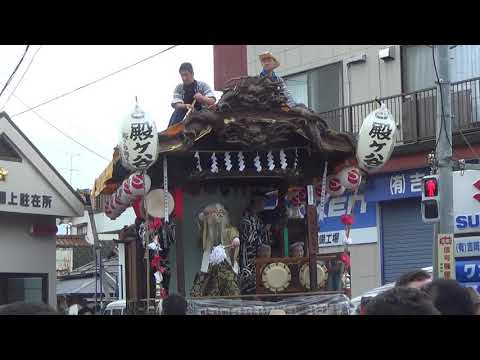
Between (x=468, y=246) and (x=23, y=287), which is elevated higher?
(x=468, y=246)

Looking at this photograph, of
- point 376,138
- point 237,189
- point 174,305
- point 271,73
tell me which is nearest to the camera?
point 174,305

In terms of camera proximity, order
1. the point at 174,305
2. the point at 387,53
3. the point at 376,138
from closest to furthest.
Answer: the point at 174,305 < the point at 376,138 < the point at 387,53

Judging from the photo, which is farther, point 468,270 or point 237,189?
point 468,270

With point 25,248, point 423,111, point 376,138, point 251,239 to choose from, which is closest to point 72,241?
point 25,248

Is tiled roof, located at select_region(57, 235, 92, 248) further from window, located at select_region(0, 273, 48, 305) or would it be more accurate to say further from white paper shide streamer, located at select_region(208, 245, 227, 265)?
white paper shide streamer, located at select_region(208, 245, 227, 265)

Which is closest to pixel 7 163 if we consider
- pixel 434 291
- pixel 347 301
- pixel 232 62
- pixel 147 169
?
pixel 147 169

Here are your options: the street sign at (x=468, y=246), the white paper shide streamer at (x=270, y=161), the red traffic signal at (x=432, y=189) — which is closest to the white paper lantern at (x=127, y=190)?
the white paper shide streamer at (x=270, y=161)

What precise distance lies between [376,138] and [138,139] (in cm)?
275

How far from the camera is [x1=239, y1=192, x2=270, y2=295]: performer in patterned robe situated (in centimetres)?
983

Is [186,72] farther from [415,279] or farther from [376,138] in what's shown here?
[415,279]

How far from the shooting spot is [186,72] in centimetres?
970

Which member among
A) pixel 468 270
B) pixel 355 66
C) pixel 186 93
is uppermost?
pixel 355 66
